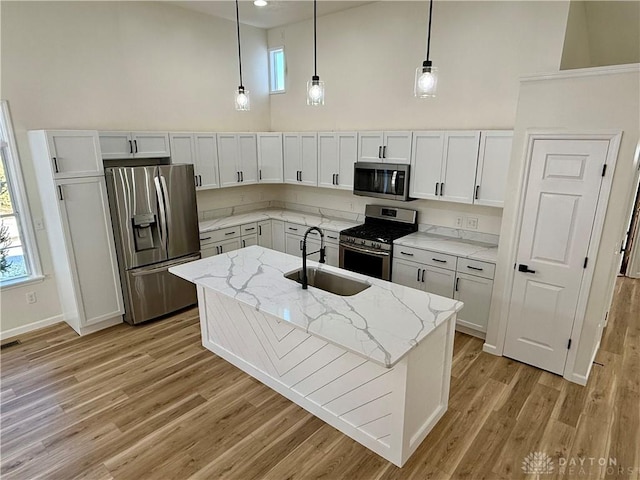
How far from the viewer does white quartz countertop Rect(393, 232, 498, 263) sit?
3732 mm

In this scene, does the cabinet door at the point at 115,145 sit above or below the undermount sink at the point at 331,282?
above

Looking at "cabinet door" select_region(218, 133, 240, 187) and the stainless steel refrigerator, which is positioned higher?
"cabinet door" select_region(218, 133, 240, 187)

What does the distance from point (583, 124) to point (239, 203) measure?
14.6 feet

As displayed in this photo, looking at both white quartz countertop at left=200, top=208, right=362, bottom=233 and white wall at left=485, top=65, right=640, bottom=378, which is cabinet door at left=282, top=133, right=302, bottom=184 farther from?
white wall at left=485, top=65, right=640, bottom=378

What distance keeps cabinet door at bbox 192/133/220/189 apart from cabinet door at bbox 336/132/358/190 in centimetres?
164

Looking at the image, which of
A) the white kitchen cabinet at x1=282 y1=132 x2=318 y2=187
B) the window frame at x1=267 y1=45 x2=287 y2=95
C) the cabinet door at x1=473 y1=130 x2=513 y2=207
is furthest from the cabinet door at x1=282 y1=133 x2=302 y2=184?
the cabinet door at x1=473 y1=130 x2=513 y2=207

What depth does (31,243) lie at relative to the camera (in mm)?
3969

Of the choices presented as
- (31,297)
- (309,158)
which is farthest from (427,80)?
(31,297)

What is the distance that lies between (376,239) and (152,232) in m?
2.51

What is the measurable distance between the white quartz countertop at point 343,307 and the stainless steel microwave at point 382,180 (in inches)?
63.5

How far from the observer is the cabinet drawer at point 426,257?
3848 mm

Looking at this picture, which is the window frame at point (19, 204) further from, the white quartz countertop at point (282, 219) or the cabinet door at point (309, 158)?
the cabinet door at point (309, 158)

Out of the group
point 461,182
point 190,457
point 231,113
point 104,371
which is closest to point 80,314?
point 104,371

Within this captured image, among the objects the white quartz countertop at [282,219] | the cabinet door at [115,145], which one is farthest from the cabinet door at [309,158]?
the cabinet door at [115,145]
